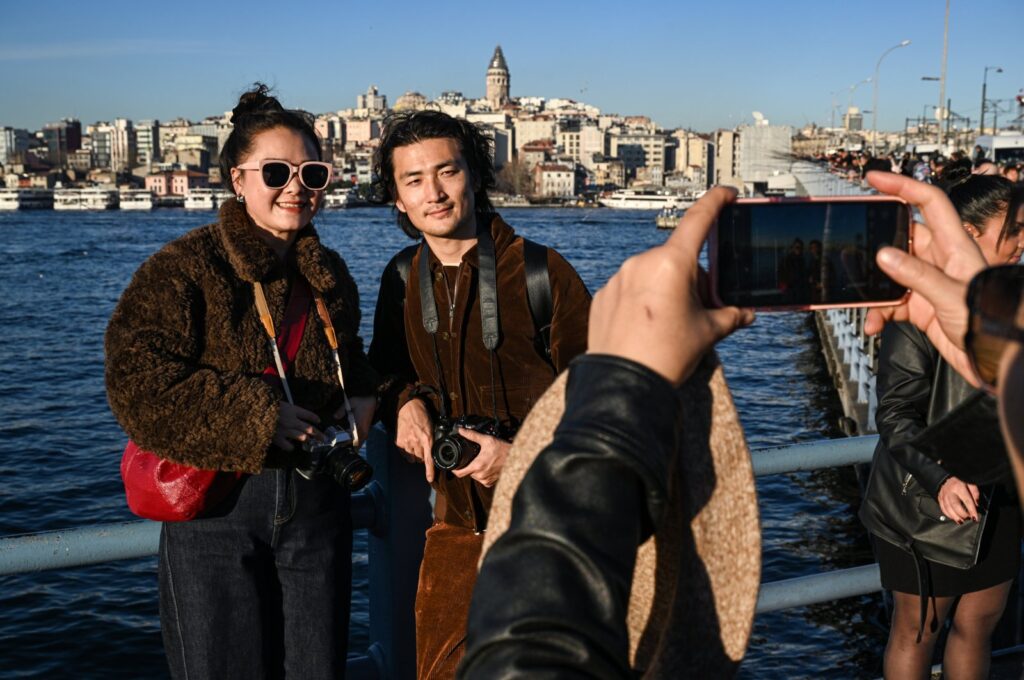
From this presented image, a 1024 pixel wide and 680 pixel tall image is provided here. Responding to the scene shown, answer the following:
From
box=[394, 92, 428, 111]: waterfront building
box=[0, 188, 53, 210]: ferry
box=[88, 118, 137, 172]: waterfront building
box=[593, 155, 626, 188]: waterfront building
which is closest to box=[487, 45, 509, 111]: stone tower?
box=[593, 155, 626, 188]: waterfront building

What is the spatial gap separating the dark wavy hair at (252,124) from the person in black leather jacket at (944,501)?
151cm

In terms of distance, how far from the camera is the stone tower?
19112cm

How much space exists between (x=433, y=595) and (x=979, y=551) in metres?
1.32

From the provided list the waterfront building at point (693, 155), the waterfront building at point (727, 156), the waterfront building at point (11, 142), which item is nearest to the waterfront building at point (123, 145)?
the waterfront building at point (11, 142)

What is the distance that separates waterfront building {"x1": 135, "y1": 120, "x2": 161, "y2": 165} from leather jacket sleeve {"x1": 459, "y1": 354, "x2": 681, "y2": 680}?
568ft

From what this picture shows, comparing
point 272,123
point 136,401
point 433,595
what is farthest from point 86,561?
point 272,123

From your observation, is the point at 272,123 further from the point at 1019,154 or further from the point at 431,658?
the point at 1019,154

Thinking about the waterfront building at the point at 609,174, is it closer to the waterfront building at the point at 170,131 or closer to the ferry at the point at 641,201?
the ferry at the point at 641,201

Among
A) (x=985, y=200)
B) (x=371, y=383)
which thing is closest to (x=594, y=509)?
(x=371, y=383)

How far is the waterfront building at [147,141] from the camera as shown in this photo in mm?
163875

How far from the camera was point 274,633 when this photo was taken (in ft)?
7.35

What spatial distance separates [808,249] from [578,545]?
1.39 ft

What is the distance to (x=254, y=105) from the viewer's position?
2.50m

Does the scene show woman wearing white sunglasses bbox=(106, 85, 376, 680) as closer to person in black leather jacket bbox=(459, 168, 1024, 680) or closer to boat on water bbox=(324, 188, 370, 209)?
person in black leather jacket bbox=(459, 168, 1024, 680)
